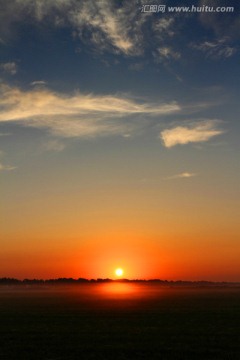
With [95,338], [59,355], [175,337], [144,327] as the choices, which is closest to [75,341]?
[95,338]

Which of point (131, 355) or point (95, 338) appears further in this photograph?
point (95, 338)

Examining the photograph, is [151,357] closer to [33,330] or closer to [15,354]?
[15,354]

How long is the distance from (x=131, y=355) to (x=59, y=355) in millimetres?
4160

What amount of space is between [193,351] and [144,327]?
1257cm

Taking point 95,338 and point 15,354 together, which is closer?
point 15,354

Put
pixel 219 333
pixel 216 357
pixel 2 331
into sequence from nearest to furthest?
pixel 216 357 < pixel 219 333 < pixel 2 331

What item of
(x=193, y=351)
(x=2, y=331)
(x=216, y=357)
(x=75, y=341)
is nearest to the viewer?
(x=216, y=357)

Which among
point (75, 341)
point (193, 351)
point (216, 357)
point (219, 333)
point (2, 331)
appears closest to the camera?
point (216, 357)

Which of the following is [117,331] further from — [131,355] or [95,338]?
[131,355]

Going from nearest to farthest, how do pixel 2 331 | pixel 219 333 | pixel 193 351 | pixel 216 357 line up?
pixel 216 357
pixel 193 351
pixel 219 333
pixel 2 331

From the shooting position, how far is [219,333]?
35.2 metres

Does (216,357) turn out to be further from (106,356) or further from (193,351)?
(106,356)

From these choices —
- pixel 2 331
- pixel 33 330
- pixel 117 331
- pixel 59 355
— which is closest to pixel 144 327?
pixel 117 331

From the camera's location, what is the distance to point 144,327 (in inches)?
1558
